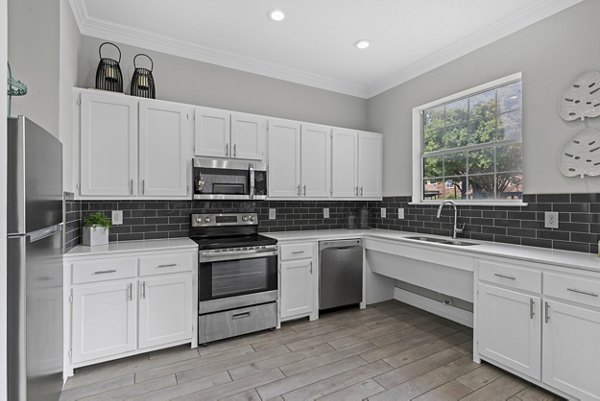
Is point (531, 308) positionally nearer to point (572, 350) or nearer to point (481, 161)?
point (572, 350)

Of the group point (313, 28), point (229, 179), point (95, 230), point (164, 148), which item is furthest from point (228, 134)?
point (95, 230)

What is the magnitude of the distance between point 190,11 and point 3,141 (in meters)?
2.26

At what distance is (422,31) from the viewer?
9.52ft

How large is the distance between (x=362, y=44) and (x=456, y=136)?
1426mm

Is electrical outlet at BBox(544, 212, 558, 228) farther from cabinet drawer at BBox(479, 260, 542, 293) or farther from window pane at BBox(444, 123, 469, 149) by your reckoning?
window pane at BBox(444, 123, 469, 149)

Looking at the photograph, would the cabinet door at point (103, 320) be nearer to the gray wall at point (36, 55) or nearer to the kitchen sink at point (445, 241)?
the gray wall at point (36, 55)

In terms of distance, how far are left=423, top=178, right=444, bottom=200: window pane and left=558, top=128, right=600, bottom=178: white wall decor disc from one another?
1.24m

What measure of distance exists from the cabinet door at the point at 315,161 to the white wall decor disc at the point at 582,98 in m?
2.17

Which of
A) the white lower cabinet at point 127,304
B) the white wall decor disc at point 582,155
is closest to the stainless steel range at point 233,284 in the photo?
the white lower cabinet at point 127,304

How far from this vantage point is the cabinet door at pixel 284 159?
133 inches

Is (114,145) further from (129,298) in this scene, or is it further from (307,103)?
(307,103)

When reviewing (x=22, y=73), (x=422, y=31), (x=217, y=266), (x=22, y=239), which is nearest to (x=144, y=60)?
(x=22, y=73)

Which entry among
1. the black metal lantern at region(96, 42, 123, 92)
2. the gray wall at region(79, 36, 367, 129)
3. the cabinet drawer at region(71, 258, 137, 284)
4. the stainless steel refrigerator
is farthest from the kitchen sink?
the black metal lantern at region(96, 42, 123, 92)

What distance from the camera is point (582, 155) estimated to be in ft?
7.43
